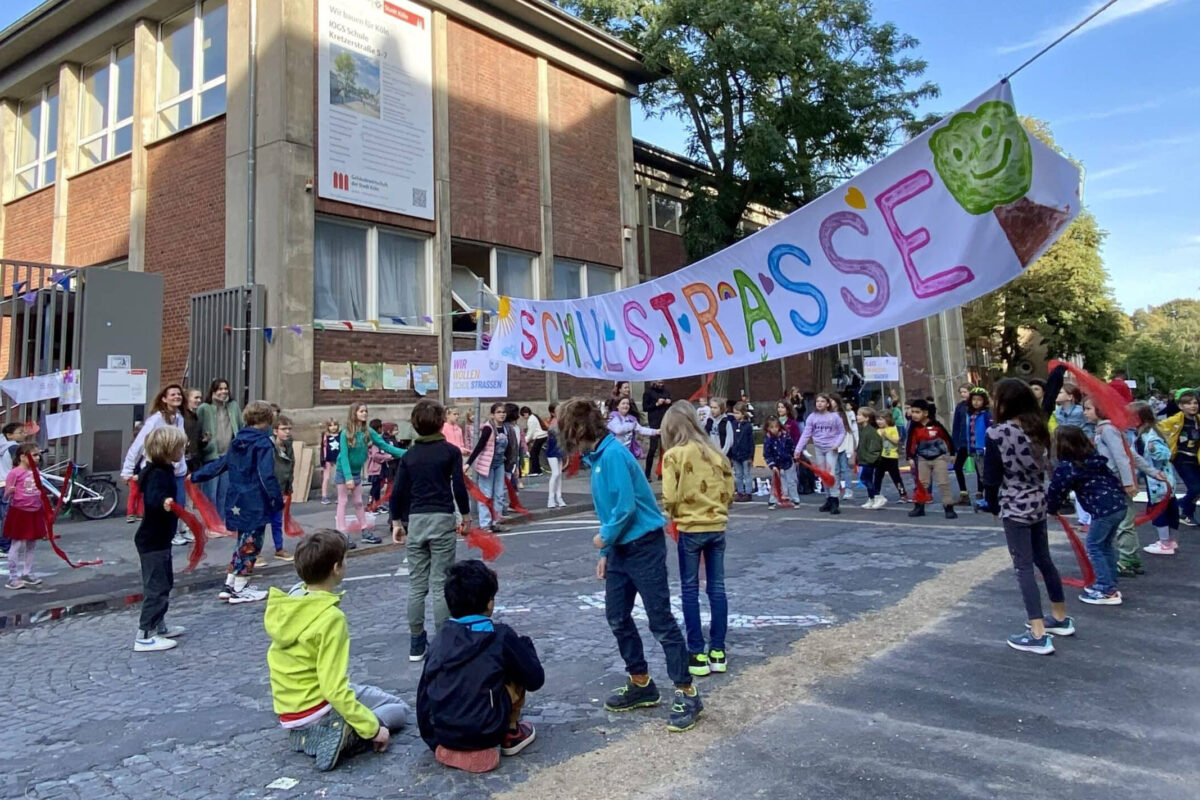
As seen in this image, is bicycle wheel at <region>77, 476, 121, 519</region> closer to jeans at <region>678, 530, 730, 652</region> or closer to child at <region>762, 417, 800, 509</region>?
child at <region>762, 417, 800, 509</region>

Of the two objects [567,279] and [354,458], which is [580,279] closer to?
[567,279]

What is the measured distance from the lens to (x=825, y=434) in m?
11.7

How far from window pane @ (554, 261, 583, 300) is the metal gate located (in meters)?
7.61

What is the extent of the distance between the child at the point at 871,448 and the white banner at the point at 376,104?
32.8 feet

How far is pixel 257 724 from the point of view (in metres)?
4.12

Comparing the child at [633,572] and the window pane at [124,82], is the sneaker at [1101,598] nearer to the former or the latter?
the child at [633,572]

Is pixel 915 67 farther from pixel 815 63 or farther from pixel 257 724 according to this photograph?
pixel 257 724

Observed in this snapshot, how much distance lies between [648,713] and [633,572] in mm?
751

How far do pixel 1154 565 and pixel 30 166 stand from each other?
82.1 ft

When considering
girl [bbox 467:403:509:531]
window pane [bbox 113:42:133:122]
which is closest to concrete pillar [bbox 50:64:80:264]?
window pane [bbox 113:42:133:122]

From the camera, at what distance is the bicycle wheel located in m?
11.8

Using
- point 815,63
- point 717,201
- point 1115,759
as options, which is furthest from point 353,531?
point 815,63

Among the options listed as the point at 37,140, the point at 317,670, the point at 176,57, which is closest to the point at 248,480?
the point at 317,670

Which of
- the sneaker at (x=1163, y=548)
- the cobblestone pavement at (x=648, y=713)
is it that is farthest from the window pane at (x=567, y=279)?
the sneaker at (x=1163, y=548)
